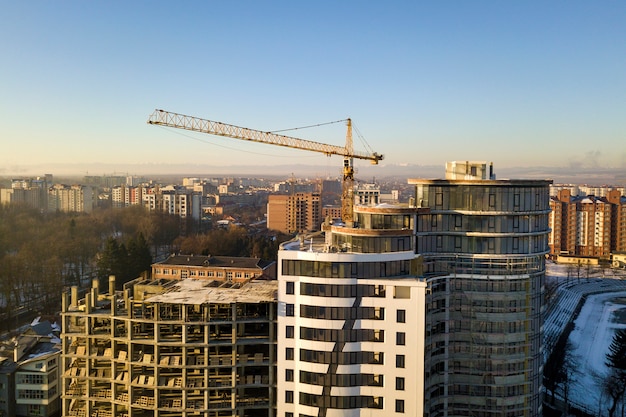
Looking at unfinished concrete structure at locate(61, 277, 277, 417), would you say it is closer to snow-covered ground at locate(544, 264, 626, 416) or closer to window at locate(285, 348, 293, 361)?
window at locate(285, 348, 293, 361)

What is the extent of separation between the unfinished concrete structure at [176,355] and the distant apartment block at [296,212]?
57.9 meters

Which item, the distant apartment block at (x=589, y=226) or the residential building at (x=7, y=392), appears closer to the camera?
the residential building at (x=7, y=392)

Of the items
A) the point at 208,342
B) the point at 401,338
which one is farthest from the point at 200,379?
the point at 401,338

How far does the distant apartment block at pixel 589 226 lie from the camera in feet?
205

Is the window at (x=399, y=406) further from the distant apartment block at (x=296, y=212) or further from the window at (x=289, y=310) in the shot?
the distant apartment block at (x=296, y=212)

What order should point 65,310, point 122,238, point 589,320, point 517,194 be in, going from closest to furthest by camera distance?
point 517,194 < point 65,310 < point 589,320 < point 122,238

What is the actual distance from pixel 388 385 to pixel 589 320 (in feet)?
101

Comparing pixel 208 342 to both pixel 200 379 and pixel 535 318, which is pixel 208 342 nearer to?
pixel 200 379

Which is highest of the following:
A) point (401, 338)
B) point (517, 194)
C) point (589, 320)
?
point (517, 194)

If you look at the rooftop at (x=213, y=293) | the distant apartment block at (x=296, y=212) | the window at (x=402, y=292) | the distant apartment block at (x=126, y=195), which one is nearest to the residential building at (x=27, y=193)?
the distant apartment block at (x=126, y=195)

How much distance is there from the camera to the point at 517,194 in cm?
1594

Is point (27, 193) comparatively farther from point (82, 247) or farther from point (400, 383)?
point (400, 383)

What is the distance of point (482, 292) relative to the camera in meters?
16.0

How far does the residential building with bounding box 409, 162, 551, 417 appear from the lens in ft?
52.1
